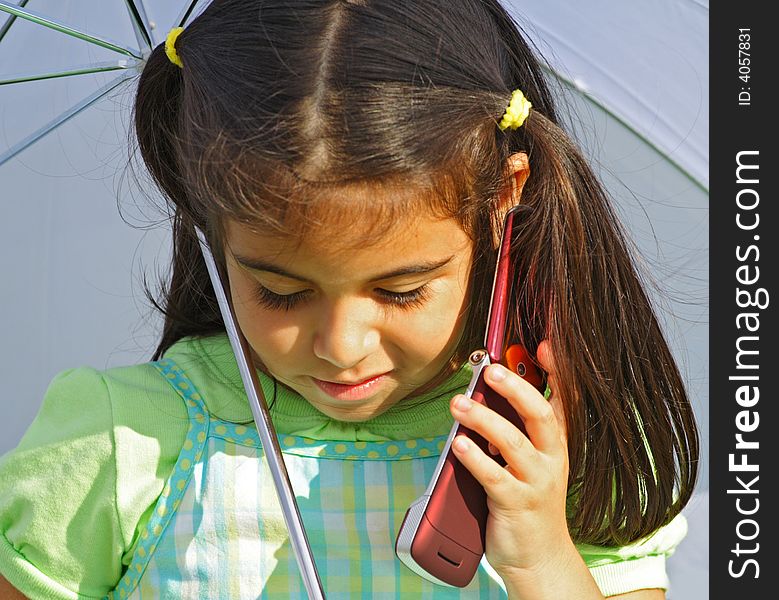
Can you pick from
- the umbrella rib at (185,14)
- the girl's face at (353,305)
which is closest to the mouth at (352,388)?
the girl's face at (353,305)

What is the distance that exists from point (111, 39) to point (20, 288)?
348 mm

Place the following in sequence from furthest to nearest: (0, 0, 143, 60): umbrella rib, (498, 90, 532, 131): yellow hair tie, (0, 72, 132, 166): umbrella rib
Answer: (0, 72, 132, 166): umbrella rib < (0, 0, 143, 60): umbrella rib < (498, 90, 532, 131): yellow hair tie

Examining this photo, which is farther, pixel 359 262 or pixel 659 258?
pixel 659 258

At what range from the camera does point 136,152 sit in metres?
1.27

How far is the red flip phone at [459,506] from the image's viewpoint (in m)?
1.05

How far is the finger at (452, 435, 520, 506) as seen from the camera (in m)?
1.06

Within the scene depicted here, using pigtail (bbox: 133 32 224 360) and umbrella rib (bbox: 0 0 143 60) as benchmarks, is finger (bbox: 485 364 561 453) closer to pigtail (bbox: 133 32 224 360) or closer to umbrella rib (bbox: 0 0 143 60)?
pigtail (bbox: 133 32 224 360)

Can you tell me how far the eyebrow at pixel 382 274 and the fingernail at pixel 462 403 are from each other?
13 centimetres

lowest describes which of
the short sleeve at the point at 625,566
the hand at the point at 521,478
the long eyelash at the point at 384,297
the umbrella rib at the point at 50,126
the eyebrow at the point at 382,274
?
the short sleeve at the point at 625,566

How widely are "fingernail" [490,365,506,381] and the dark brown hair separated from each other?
0.05 m

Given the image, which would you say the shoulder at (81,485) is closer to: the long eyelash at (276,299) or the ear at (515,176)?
the long eyelash at (276,299)

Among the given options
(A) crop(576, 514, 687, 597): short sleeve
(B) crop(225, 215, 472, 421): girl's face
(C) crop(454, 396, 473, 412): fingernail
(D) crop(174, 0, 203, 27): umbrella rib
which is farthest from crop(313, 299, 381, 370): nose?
(D) crop(174, 0, 203, 27): umbrella rib

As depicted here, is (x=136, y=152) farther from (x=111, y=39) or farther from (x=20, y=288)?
(x=20, y=288)
